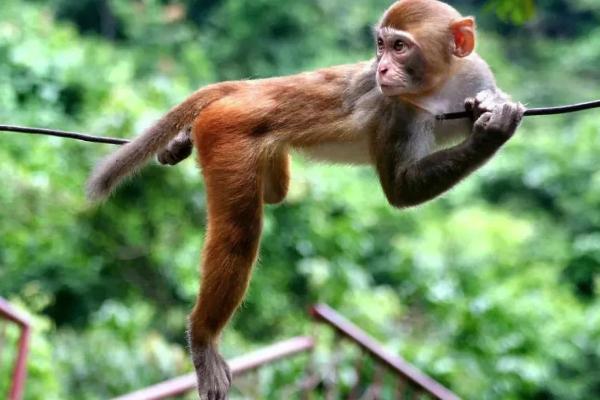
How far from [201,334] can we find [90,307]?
235 inches

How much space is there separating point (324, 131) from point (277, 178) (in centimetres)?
41

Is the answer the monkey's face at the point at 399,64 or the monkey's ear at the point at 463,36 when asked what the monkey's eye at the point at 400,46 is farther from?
the monkey's ear at the point at 463,36

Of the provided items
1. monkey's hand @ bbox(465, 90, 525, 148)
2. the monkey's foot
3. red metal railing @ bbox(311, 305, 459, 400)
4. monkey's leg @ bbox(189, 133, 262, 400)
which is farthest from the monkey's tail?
red metal railing @ bbox(311, 305, 459, 400)

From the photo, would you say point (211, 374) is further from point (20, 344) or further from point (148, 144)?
point (20, 344)

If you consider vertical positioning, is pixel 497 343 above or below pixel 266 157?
below

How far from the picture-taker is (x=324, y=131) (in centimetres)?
319

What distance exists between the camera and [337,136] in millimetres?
3195

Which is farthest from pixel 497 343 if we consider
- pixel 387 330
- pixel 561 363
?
pixel 561 363

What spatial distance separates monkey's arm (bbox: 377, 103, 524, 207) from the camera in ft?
8.91

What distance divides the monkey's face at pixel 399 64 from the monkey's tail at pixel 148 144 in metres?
0.71

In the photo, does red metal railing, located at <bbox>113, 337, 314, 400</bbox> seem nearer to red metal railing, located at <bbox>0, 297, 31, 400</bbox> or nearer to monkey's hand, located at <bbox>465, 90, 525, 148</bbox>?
red metal railing, located at <bbox>0, 297, 31, 400</bbox>

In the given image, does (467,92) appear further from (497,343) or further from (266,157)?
(497,343)

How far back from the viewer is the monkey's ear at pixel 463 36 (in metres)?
2.96

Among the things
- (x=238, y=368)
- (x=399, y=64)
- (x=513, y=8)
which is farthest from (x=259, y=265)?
(x=399, y=64)
